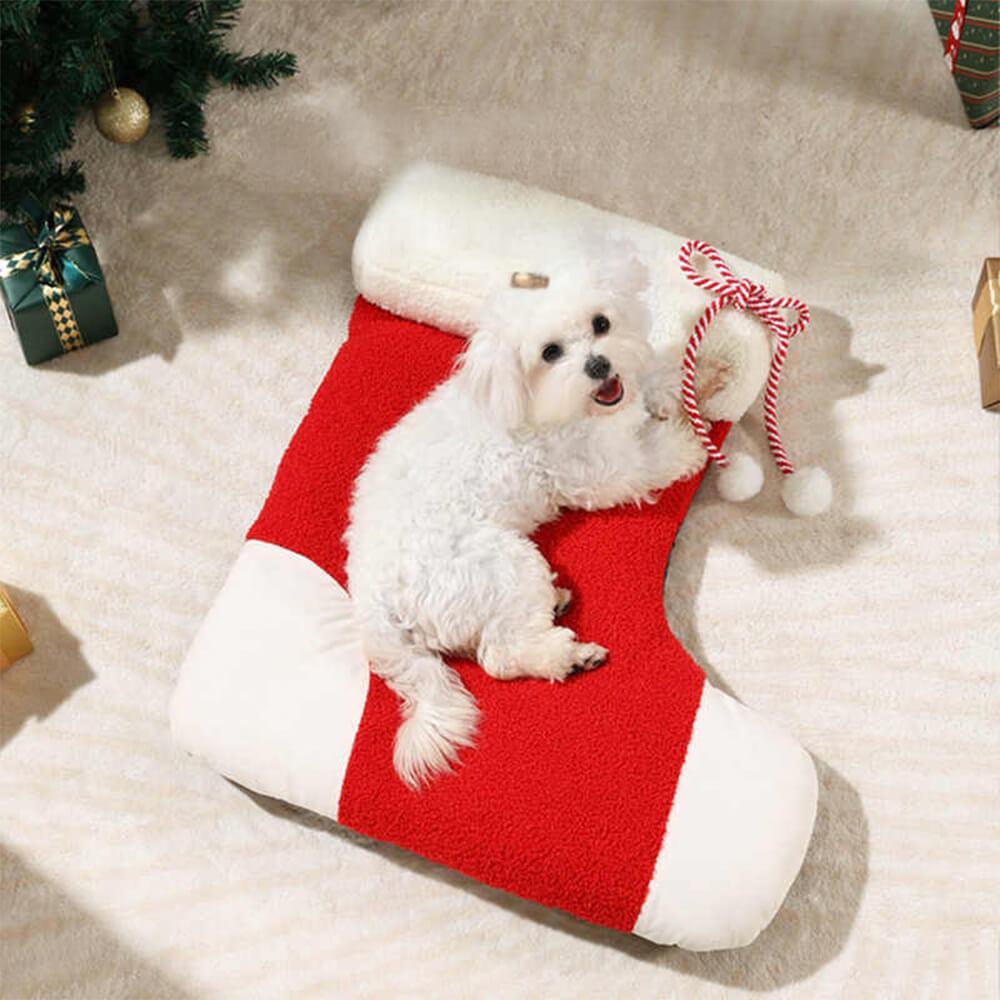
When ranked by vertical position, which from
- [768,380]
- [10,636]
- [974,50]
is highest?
[974,50]

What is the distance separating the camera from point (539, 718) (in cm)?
159

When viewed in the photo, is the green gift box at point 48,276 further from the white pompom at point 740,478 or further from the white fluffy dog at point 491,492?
the white pompom at point 740,478

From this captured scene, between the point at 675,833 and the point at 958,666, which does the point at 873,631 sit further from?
the point at 675,833

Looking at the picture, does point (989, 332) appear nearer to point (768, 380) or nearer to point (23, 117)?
point (768, 380)

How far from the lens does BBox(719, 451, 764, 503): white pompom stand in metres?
1.83

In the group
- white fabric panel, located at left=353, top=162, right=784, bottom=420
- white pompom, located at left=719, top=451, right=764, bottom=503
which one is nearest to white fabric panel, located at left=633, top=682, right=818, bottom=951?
white pompom, located at left=719, top=451, right=764, bottom=503

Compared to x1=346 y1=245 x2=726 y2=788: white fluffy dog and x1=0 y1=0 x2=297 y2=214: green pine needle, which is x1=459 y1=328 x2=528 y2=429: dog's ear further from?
x1=0 y1=0 x2=297 y2=214: green pine needle

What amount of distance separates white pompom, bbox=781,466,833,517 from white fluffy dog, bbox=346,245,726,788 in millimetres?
322

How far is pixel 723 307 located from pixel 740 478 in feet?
0.87

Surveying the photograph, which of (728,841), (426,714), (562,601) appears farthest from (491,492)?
(728,841)

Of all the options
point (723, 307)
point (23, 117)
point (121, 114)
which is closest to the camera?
point (723, 307)

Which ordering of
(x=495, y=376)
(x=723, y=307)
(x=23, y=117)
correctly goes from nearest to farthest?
(x=495, y=376) → (x=723, y=307) → (x=23, y=117)

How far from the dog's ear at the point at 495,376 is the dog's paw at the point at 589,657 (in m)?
0.36

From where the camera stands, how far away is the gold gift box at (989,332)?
1.92 meters
